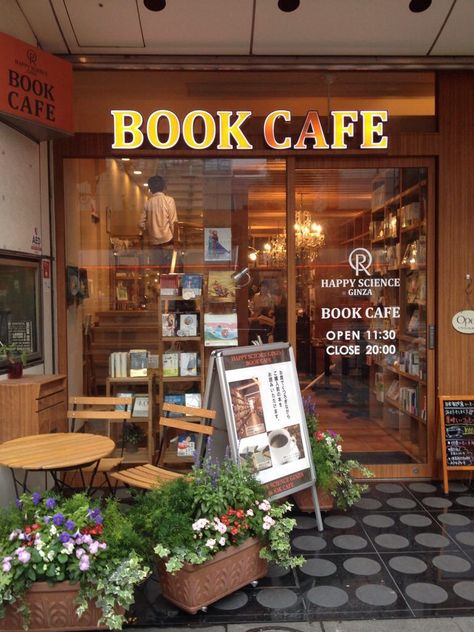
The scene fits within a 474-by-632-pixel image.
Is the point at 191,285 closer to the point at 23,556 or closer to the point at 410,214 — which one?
the point at 410,214

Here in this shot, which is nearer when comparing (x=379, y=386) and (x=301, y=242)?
(x=301, y=242)

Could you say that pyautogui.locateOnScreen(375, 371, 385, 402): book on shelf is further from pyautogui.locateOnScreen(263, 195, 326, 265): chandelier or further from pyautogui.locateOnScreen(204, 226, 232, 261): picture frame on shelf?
pyautogui.locateOnScreen(204, 226, 232, 261): picture frame on shelf

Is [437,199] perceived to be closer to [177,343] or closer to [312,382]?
[312,382]

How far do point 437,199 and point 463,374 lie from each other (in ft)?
5.50

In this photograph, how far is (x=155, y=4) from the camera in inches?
176

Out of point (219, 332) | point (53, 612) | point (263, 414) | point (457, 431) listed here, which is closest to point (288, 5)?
point (219, 332)

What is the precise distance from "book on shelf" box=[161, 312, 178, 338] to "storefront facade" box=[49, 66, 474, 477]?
56mm

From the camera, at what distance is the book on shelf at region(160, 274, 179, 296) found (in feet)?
17.7

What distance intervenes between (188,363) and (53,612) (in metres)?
2.86

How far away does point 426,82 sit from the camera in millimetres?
5254

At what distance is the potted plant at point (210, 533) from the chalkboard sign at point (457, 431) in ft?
7.40

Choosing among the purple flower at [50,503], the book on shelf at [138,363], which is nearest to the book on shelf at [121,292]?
the book on shelf at [138,363]

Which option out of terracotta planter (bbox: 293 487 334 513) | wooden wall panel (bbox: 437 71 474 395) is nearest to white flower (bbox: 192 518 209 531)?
terracotta planter (bbox: 293 487 334 513)

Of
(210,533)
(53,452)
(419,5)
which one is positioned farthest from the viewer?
(419,5)
